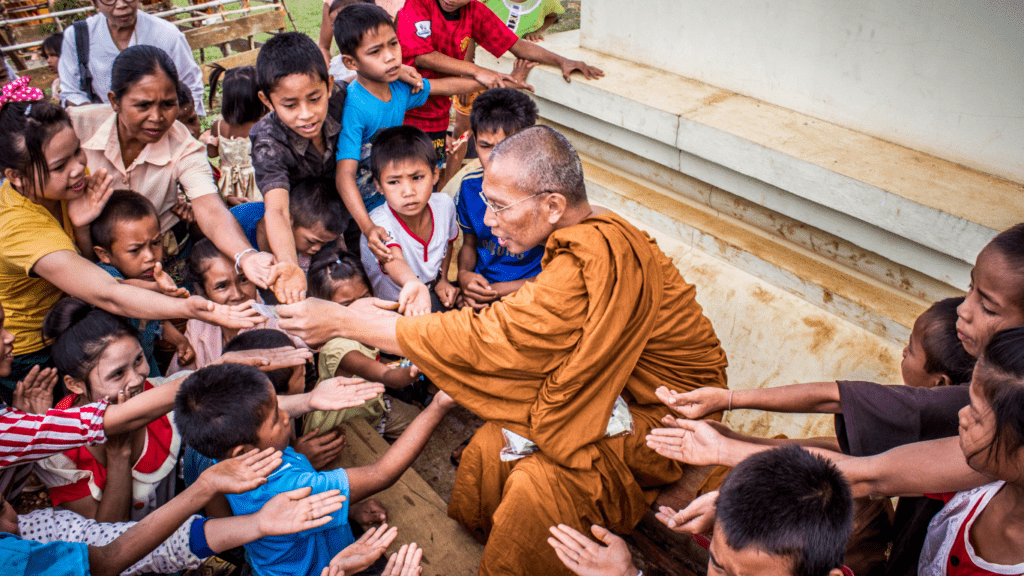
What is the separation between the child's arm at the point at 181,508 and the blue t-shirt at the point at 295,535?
0.40ft

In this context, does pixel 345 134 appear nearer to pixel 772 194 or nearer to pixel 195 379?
pixel 195 379

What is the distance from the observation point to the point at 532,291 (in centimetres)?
254

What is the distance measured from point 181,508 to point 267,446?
0.36 metres

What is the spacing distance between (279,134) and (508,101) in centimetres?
138

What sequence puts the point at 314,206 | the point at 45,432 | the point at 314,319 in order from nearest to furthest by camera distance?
the point at 45,432, the point at 314,319, the point at 314,206

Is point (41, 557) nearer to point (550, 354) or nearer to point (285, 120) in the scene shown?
point (550, 354)

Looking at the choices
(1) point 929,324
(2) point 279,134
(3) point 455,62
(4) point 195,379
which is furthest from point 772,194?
(4) point 195,379

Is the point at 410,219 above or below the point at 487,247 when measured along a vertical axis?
above

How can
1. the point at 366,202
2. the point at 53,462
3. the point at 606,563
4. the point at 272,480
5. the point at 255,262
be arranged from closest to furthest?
the point at 606,563 < the point at 272,480 < the point at 53,462 < the point at 255,262 < the point at 366,202

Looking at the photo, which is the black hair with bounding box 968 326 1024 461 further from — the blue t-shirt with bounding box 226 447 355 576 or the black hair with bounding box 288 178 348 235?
the black hair with bounding box 288 178 348 235

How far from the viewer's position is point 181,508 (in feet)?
7.83

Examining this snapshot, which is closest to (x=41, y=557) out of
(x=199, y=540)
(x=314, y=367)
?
(x=199, y=540)

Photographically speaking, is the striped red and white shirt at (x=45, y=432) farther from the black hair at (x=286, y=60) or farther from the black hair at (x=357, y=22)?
the black hair at (x=357, y=22)

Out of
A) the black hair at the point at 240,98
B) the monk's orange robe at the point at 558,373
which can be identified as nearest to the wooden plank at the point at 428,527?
the monk's orange robe at the point at 558,373
